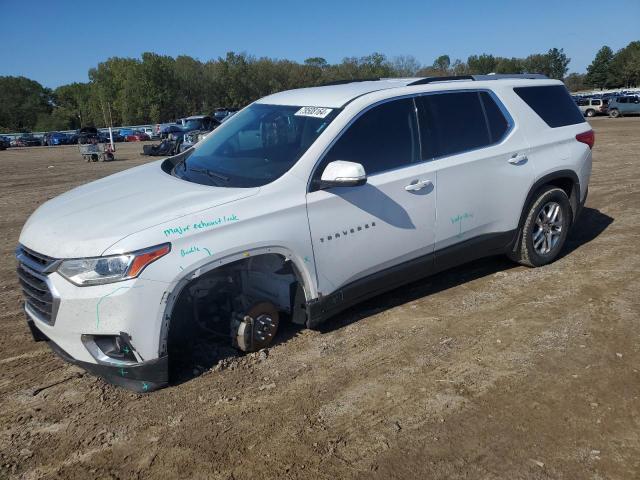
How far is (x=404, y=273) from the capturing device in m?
4.24

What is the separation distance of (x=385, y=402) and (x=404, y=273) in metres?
1.29

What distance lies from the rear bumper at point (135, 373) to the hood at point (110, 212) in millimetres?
682

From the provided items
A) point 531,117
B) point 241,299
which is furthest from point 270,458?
point 531,117

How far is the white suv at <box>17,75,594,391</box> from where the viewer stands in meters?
3.09

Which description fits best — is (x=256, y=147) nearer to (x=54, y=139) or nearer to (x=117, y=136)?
(x=54, y=139)

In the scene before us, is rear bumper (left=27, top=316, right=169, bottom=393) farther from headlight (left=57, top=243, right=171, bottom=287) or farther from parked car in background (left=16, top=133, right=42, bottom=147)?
parked car in background (left=16, top=133, right=42, bottom=147)

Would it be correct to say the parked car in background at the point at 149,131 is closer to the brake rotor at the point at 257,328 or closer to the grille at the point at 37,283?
the grille at the point at 37,283

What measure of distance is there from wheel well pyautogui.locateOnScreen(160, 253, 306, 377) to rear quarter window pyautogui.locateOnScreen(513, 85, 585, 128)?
9.81 ft

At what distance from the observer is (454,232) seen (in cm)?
447

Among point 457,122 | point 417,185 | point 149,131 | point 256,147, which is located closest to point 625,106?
point 457,122

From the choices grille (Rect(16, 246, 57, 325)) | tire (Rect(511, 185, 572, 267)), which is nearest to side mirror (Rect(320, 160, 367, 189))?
grille (Rect(16, 246, 57, 325))

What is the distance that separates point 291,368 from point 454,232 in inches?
72.5

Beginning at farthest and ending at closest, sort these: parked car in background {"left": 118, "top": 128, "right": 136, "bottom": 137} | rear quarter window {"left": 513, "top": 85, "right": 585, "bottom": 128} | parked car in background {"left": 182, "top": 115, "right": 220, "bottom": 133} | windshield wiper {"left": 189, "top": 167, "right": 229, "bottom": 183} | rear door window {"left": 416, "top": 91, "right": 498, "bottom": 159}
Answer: parked car in background {"left": 118, "top": 128, "right": 136, "bottom": 137}
parked car in background {"left": 182, "top": 115, "right": 220, "bottom": 133}
rear quarter window {"left": 513, "top": 85, "right": 585, "bottom": 128}
rear door window {"left": 416, "top": 91, "right": 498, "bottom": 159}
windshield wiper {"left": 189, "top": 167, "right": 229, "bottom": 183}

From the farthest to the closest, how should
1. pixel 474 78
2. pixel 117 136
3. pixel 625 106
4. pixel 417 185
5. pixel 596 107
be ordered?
1. pixel 117 136
2. pixel 596 107
3. pixel 625 106
4. pixel 474 78
5. pixel 417 185
